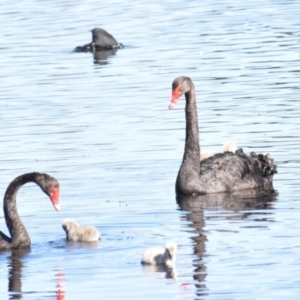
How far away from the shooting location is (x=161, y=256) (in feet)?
41.7

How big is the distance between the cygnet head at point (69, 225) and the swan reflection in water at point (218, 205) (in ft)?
3.87

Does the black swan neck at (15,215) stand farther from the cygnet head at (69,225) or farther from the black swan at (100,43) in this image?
the black swan at (100,43)

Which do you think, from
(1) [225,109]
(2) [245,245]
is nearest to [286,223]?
(2) [245,245]

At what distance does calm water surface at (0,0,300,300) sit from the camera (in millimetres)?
12492

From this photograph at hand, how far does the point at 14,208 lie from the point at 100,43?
17668 millimetres

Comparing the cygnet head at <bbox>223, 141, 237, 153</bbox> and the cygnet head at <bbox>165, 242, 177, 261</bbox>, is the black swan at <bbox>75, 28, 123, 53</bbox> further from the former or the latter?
the cygnet head at <bbox>165, 242, 177, 261</bbox>

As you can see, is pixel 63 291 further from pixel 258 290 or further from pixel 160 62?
pixel 160 62

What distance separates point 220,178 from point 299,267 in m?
4.77

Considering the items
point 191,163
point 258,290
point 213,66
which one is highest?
point 213,66

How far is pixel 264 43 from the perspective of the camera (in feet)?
97.5

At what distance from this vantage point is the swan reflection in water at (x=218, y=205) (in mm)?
14381

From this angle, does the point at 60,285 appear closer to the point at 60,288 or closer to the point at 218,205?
the point at 60,288

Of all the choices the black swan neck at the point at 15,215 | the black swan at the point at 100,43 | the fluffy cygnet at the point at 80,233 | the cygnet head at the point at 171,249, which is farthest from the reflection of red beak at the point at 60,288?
the black swan at the point at 100,43

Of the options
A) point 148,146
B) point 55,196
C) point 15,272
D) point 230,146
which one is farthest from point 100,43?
point 15,272
